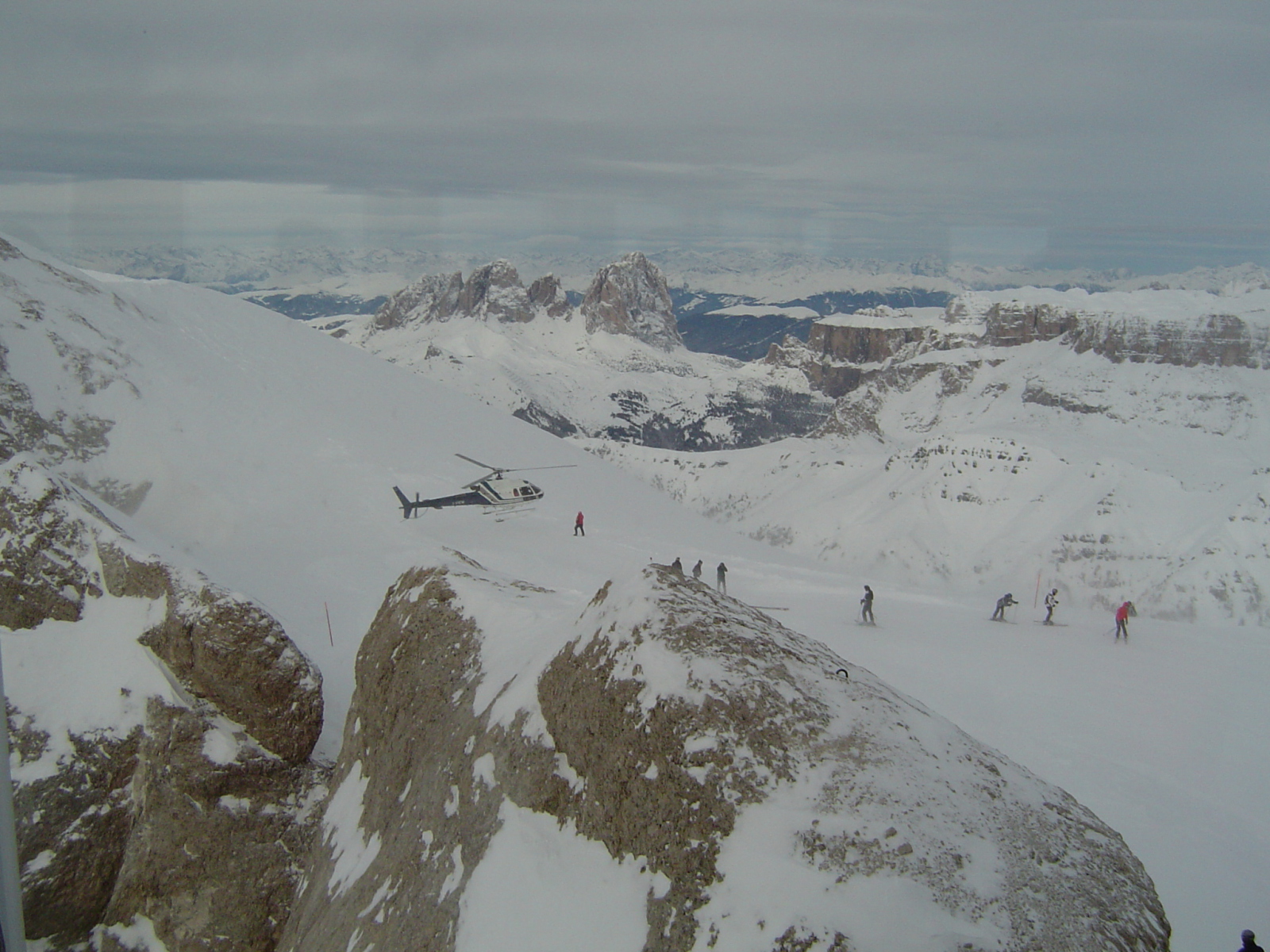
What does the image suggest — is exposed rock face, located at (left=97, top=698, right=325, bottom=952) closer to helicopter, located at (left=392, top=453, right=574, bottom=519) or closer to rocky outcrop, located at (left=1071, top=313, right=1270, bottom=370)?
helicopter, located at (left=392, top=453, right=574, bottom=519)

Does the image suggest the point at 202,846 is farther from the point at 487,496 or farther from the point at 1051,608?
the point at 1051,608

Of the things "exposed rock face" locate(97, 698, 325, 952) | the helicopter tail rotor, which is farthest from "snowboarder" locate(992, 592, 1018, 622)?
"exposed rock face" locate(97, 698, 325, 952)

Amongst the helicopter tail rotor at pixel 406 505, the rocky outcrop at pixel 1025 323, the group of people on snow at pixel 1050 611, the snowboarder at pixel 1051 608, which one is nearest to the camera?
the group of people on snow at pixel 1050 611

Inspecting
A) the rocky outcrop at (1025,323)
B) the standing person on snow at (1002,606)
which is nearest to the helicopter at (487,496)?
the standing person on snow at (1002,606)

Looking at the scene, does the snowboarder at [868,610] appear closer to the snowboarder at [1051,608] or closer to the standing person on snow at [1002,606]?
the standing person on snow at [1002,606]

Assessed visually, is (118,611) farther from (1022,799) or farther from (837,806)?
(1022,799)
